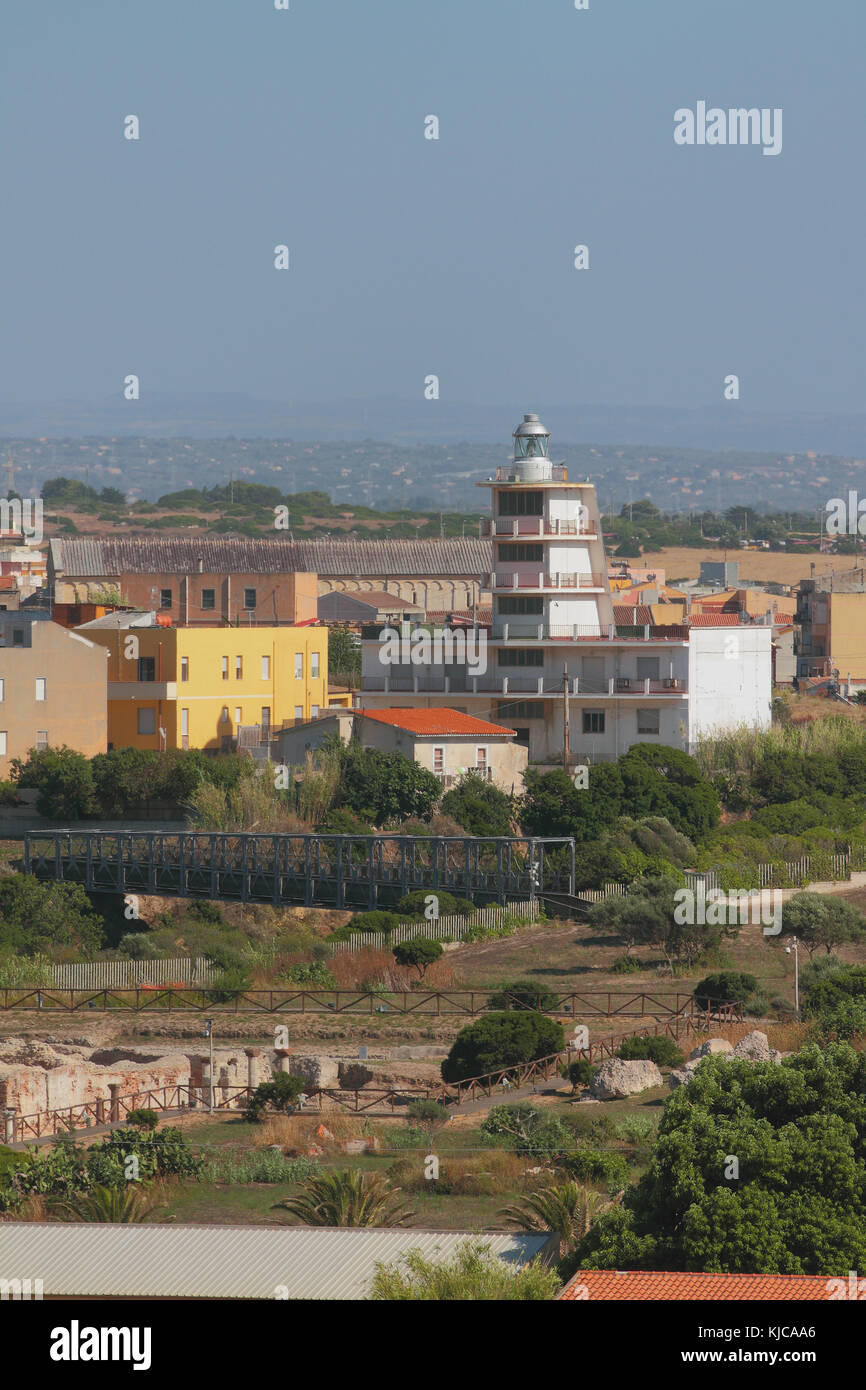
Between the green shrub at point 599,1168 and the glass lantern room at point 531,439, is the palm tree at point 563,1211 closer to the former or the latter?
the green shrub at point 599,1168

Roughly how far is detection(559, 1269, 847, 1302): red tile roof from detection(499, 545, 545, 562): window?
46275mm

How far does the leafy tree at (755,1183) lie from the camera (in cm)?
1855

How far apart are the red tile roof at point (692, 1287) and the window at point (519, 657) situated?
44.3m

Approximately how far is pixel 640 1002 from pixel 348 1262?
15765mm

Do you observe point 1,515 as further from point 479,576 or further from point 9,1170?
point 9,1170

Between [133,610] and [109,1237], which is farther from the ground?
[133,610]

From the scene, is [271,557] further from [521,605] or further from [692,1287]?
[692,1287]

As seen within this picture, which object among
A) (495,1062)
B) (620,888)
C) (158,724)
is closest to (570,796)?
(620,888)

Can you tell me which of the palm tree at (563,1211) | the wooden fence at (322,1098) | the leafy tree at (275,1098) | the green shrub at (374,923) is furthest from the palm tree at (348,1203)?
the green shrub at (374,923)

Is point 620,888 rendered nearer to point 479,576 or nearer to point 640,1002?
point 640,1002
